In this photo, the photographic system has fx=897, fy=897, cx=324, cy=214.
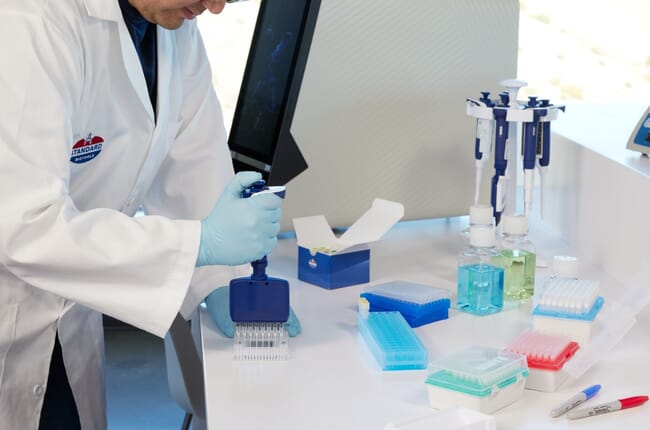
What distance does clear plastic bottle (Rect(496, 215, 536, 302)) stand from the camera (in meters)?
1.50

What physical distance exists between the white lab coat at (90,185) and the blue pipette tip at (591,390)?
56 cm

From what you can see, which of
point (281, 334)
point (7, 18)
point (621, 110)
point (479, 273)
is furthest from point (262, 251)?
point (621, 110)

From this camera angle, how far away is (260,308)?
4.33 ft

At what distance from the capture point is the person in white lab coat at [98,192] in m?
1.19

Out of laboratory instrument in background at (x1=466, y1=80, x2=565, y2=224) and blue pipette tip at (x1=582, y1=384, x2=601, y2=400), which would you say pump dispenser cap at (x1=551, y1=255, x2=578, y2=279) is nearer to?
laboratory instrument in background at (x1=466, y1=80, x2=565, y2=224)

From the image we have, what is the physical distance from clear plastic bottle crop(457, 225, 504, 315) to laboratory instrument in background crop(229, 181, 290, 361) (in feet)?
1.06

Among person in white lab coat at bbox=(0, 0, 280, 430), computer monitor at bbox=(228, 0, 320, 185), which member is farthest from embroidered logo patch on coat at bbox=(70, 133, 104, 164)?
computer monitor at bbox=(228, 0, 320, 185)

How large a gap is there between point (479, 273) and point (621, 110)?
98 cm

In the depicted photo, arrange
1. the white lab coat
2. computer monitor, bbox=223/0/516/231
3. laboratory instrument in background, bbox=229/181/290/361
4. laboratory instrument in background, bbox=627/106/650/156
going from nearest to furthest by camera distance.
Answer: the white lab coat → laboratory instrument in background, bbox=229/181/290/361 → laboratory instrument in background, bbox=627/106/650/156 → computer monitor, bbox=223/0/516/231

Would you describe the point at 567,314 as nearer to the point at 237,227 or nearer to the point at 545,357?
the point at 545,357

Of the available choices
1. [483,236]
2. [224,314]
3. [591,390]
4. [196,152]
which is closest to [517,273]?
[483,236]

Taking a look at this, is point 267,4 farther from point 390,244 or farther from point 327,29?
point 390,244

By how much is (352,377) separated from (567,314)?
332mm

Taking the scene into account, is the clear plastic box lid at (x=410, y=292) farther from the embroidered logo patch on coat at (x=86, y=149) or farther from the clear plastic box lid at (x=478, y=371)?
A: the embroidered logo patch on coat at (x=86, y=149)
